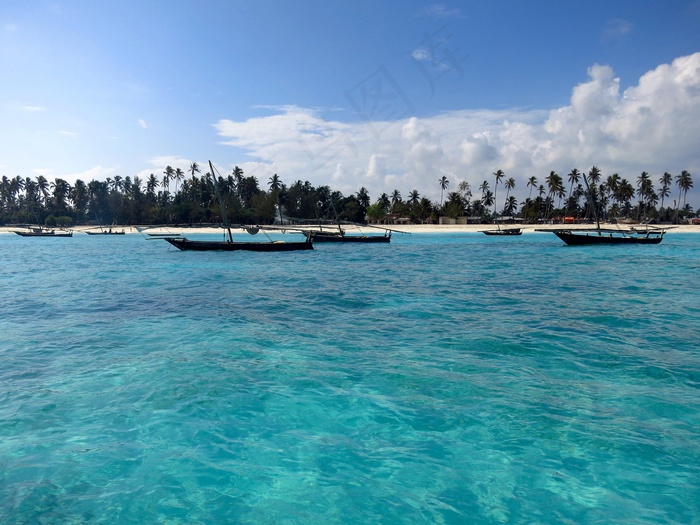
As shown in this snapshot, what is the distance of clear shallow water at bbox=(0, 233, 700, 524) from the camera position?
4.91 metres

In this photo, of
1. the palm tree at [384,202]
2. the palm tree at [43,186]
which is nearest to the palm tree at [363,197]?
the palm tree at [384,202]

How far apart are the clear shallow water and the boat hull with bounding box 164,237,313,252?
98.6 ft

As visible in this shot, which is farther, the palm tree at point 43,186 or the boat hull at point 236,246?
the palm tree at point 43,186

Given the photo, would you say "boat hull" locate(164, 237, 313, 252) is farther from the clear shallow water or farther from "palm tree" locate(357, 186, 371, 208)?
"palm tree" locate(357, 186, 371, 208)

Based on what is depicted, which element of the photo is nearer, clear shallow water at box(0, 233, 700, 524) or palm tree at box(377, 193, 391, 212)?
clear shallow water at box(0, 233, 700, 524)

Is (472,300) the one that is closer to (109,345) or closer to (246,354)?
(246,354)

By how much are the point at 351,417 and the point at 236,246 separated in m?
39.9

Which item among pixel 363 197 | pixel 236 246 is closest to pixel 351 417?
pixel 236 246

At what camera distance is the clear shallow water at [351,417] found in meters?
4.91

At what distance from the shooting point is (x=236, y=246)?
44969mm

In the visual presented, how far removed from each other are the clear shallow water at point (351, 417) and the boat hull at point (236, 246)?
3004 centimetres

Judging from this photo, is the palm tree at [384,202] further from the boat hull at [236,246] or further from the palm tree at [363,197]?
the boat hull at [236,246]

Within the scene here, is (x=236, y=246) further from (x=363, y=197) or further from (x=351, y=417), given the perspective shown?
(x=363, y=197)

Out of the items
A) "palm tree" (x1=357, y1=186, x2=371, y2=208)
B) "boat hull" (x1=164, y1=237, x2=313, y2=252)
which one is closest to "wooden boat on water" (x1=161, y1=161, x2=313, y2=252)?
"boat hull" (x1=164, y1=237, x2=313, y2=252)
